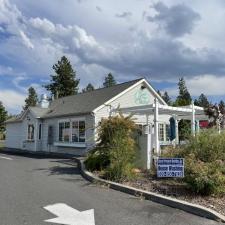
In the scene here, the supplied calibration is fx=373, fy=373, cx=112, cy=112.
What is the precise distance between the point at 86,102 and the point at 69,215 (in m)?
20.3

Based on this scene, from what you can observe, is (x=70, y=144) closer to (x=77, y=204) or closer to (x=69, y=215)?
(x=77, y=204)

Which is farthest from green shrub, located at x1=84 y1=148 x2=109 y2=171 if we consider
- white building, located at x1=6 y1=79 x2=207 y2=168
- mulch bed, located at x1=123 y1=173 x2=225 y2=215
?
white building, located at x1=6 y1=79 x2=207 y2=168

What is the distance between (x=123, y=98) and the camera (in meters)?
26.2

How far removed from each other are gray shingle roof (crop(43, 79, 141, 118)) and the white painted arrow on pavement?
1606 centimetres

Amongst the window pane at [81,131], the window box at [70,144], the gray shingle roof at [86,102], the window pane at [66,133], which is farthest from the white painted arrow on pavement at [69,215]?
the window pane at [66,133]

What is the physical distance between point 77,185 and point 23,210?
351cm

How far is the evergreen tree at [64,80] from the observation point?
67.1m

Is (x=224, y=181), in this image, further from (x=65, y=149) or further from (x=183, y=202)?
(x=65, y=149)

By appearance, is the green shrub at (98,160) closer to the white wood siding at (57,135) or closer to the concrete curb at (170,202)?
the concrete curb at (170,202)

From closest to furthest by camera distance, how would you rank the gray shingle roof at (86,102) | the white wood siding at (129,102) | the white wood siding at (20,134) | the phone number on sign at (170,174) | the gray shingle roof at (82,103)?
the phone number on sign at (170,174)
the white wood siding at (129,102)
the gray shingle roof at (86,102)
the gray shingle roof at (82,103)
the white wood siding at (20,134)

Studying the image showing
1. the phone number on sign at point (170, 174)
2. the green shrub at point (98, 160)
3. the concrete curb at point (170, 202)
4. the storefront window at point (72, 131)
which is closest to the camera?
the concrete curb at point (170, 202)

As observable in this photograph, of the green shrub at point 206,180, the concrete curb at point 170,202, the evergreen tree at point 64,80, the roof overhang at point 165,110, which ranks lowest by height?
the concrete curb at point 170,202

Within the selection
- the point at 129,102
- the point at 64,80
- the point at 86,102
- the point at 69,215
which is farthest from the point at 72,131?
the point at 64,80

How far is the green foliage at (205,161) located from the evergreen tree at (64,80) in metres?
55.6
